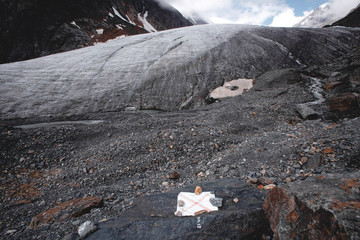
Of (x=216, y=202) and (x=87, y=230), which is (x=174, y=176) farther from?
(x=87, y=230)

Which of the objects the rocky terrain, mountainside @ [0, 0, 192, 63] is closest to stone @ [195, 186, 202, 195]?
the rocky terrain

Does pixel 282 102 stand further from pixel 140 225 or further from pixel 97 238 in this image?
pixel 97 238

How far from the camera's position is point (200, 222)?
159 centimetres

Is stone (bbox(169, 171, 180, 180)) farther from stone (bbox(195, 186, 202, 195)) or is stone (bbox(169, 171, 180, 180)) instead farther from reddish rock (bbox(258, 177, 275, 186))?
reddish rock (bbox(258, 177, 275, 186))

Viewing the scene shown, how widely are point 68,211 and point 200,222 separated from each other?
199 centimetres

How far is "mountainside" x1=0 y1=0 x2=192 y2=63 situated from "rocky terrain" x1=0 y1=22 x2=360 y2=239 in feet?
83.5

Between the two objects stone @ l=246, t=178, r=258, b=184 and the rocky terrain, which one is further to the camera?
stone @ l=246, t=178, r=258, b=184

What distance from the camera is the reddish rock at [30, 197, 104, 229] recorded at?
7.64 feet

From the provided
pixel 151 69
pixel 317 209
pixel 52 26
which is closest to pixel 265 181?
pixel 317 209

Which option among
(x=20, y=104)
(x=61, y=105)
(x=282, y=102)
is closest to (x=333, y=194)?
(x=282, y=102)

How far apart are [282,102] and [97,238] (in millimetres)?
5911

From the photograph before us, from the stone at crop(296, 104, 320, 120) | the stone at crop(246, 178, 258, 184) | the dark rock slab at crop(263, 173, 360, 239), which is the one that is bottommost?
the stone at crop(246, 178, 258, 184)

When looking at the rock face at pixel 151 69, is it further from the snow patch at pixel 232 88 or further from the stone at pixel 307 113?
the stone at pixel 307 113

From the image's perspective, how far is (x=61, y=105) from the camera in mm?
6059
